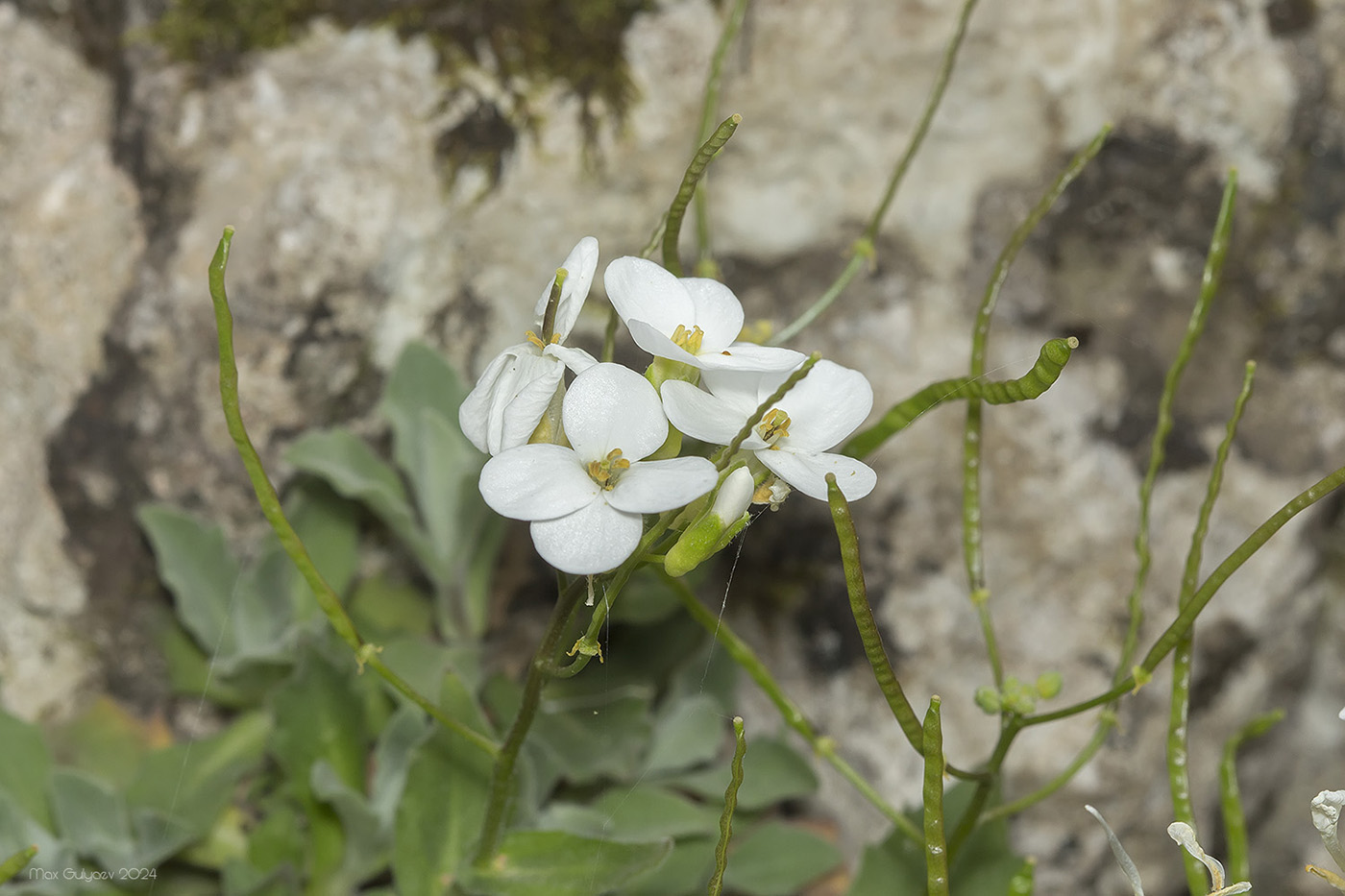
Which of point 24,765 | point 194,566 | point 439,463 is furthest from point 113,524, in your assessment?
point 439,463

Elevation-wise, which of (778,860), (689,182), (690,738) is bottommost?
(778,860)

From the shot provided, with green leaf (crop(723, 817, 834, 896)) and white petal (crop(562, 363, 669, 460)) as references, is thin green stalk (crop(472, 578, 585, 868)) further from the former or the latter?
green leaf (crop(723, 817, 834, 896))

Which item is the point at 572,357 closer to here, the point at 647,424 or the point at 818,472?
the point at 647,424

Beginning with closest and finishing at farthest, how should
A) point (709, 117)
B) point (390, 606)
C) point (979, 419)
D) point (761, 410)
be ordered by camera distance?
1. point (761, 410)
2. point (979, 419)
3. point (709, 117)
4. point (390, 606)

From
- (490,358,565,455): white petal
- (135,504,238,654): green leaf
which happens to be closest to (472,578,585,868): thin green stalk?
(490,358,565,455): white petal

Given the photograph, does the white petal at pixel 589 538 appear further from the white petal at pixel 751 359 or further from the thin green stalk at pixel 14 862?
the thin green stalk at pixel 14 862

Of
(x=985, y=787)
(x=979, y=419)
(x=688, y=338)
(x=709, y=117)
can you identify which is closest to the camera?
(x=688, y=338)
